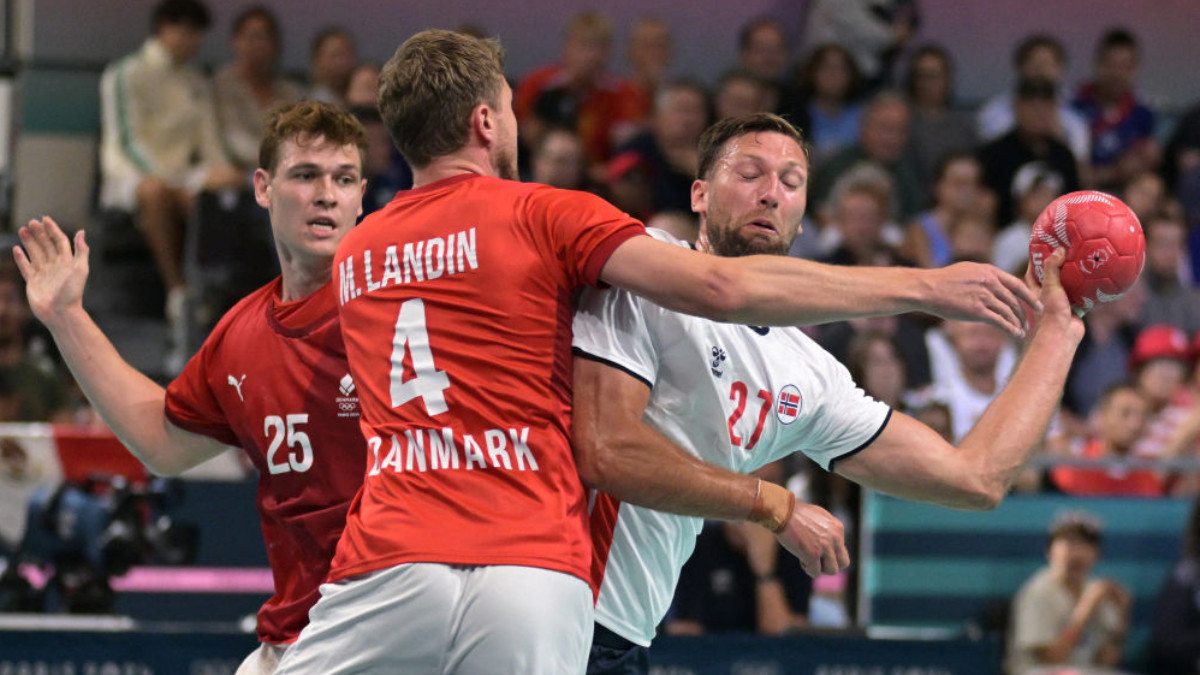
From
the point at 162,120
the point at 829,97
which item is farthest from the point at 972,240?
the point at 162,120

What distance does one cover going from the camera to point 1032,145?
39.7 feet

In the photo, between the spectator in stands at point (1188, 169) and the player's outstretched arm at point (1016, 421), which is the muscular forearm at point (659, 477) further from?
the spectator in stands at point (1188, 169)

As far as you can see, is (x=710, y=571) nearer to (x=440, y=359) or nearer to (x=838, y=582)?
(x=838, y=582)

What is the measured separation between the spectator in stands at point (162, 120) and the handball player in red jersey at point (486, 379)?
687 centimetres

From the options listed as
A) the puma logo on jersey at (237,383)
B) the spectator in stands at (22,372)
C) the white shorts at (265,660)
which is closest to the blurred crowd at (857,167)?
the spectator in stands at (22,372)

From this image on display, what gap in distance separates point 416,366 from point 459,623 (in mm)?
625

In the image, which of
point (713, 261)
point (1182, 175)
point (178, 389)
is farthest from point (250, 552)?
point (1182, 175)

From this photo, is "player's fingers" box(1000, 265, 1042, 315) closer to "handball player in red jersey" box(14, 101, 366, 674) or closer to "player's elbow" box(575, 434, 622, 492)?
"player's elbow" box(575, 434, 622, 492)

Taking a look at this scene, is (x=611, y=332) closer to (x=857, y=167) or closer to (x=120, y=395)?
(x=120, y=395)

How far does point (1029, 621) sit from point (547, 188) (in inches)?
205

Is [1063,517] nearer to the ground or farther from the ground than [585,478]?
nearer to the ground

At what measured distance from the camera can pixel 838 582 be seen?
8094 millimetres

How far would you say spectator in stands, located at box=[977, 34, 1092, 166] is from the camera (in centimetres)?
1238

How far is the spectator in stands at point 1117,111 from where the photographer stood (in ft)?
42.2
